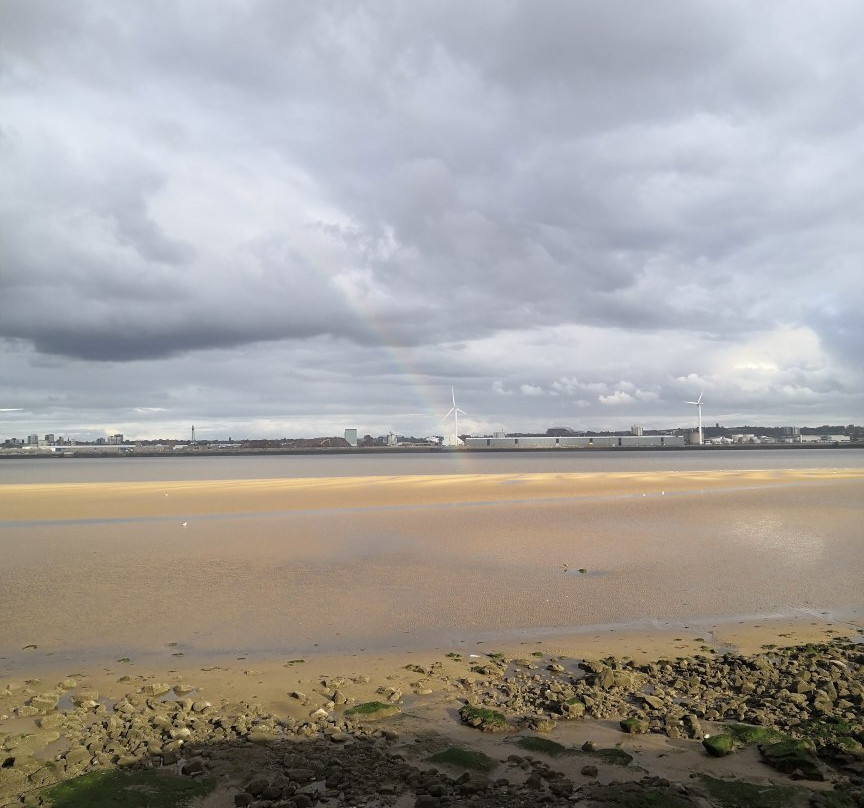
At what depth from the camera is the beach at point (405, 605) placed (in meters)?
8.52

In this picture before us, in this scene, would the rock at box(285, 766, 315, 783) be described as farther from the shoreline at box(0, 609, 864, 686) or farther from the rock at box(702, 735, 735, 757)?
the rock at box(702, 735, 735, 757)

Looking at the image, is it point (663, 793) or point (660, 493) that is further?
point (660, 493)

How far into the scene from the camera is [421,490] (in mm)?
43031

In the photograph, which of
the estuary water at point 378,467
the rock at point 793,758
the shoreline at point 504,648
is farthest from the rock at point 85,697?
the estuary water at point 378,467

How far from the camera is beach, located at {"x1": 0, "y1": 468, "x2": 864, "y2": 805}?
27.9 feet

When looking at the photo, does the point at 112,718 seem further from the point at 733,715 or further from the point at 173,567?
the point at 173,567

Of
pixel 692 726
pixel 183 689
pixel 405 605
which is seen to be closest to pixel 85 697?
pixel 183 689

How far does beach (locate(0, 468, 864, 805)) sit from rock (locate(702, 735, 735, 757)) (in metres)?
0.12

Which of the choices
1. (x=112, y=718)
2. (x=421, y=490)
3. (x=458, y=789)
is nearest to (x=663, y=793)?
(x=458, y=789)

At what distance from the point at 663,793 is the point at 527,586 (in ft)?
30.8

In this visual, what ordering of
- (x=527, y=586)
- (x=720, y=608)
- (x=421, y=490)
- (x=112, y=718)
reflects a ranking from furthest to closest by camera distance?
(x=421, y=490) < (x=527, y=586) < (x=720, y=608) < (x=112, y=718)

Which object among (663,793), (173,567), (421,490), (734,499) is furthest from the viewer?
(421,490)

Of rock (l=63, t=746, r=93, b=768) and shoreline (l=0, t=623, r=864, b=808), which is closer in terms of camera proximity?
shoreline (l=0, t=623, r=864, b=808)

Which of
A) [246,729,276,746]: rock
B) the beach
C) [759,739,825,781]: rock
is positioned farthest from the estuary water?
[759,739,825,781]: rock
